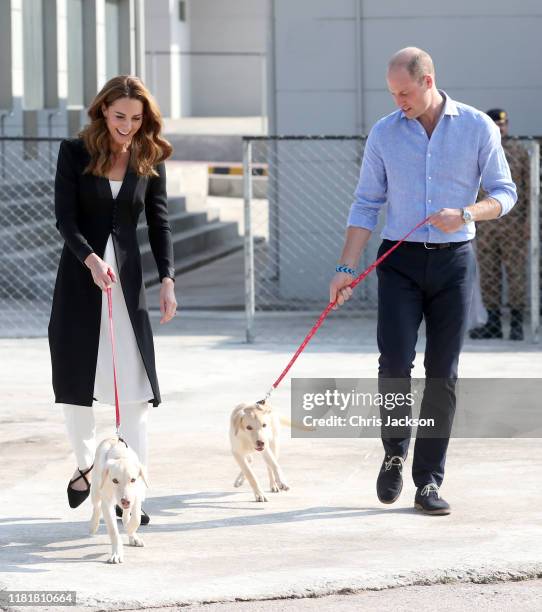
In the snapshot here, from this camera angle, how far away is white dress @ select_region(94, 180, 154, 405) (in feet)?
18.0

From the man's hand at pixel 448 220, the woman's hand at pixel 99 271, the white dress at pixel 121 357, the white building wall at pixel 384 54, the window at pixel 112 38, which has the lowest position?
the white dress at pixel 121 357

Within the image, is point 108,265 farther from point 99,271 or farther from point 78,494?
point 78,494

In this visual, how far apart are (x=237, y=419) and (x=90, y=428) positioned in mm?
620

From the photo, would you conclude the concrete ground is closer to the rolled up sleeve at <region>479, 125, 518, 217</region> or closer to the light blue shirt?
the light blue shirt

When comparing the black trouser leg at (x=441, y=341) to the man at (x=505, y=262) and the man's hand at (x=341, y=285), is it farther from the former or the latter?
the man at (x=505, y=262)

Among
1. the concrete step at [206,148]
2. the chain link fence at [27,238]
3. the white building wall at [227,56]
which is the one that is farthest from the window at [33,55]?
the white building wall at [227,56]

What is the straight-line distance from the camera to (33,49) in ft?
56.9

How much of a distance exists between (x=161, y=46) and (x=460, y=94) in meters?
20.4

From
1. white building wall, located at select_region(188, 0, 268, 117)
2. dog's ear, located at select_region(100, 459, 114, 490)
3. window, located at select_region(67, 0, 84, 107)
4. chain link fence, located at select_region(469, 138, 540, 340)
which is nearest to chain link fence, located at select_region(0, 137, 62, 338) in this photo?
window, located at select_region(67, 0, 84, 107)

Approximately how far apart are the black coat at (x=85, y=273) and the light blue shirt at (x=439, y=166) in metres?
1.01

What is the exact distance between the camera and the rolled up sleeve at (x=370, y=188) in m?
5.66

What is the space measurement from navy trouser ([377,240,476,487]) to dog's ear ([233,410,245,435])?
1.95 ft

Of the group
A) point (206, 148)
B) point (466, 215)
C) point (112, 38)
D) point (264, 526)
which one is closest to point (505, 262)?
point (466, 215)

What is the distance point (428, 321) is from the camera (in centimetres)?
566
